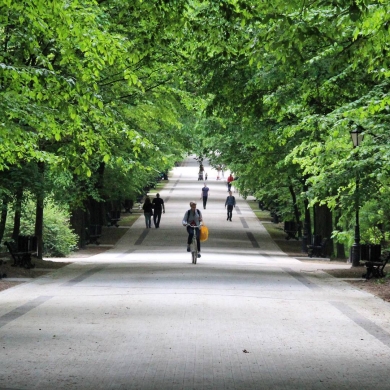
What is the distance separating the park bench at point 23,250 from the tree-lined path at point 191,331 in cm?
102

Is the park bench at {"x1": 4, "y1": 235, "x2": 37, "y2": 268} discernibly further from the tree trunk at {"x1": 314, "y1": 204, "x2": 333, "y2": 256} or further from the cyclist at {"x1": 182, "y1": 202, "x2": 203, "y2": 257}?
the tree trunk at {"x1": 314, "y1": 204, "x2": 333, "y2": 256}

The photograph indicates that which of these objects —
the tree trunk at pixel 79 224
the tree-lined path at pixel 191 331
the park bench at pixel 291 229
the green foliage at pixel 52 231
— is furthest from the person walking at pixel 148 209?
the tree-lined path at pixel 191 331

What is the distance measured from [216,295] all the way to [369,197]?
5952 millimetres

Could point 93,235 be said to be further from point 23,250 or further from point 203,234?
point 23,250

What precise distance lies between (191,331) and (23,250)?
11.7 metres

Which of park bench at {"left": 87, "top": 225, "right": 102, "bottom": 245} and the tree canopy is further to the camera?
park bench at {"left": 87, "top": 225, "right": 102, "bottom": 245}

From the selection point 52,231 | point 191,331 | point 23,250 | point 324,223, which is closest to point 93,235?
point 52,231

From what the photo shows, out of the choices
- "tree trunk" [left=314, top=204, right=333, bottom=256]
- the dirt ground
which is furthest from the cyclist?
"tree trunk" [left=314, top=204, right=333, bottom=256]

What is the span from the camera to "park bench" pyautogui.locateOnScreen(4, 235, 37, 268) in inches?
878

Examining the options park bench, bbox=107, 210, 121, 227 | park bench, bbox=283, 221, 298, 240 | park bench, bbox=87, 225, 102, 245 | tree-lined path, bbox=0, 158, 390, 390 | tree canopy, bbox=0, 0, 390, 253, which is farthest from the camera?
park bench, bbox=107, 210, 121, 227

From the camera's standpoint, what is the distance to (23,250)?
74.0 ft

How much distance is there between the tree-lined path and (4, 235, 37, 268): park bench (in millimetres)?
1024

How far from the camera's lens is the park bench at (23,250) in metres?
22.3

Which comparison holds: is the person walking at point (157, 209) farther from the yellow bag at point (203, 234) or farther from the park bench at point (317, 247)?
the yellow bag at point (203, 234)
